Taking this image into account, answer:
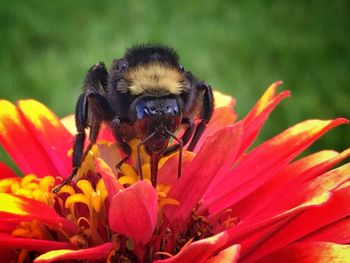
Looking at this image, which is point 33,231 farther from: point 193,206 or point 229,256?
point 229,256

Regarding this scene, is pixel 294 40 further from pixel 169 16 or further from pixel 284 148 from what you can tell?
pixel 284 148

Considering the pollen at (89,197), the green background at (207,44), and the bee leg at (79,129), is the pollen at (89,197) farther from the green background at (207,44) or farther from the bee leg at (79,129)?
the green background at (207,44)

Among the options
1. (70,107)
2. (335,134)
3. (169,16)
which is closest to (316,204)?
(335,134)

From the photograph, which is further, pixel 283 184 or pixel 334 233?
pixel 283 184

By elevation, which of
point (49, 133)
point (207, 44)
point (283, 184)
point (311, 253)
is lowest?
point (311, 253)

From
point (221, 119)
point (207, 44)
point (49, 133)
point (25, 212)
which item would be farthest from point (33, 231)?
point (207, 44)

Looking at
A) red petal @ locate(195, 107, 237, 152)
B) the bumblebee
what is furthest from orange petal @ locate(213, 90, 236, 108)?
the bumblebee

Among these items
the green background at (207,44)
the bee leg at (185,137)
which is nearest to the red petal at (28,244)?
the bee leg at (185,137)
